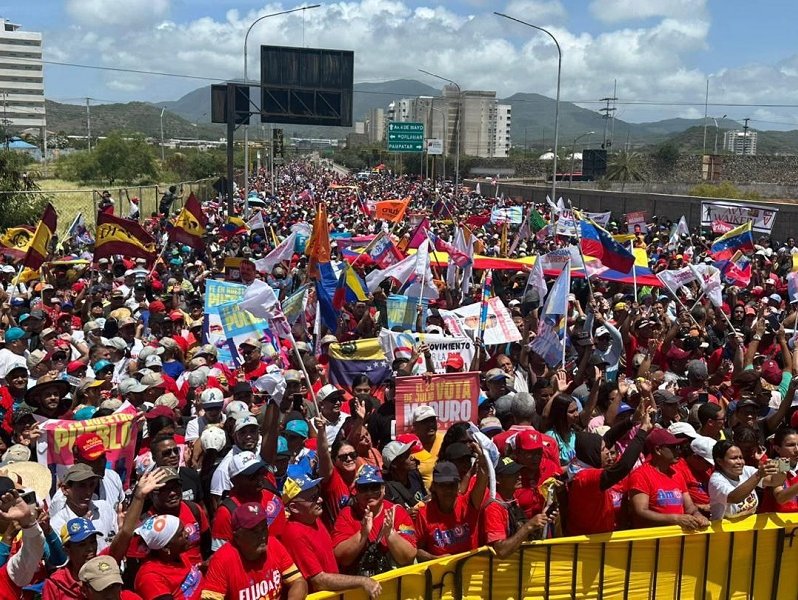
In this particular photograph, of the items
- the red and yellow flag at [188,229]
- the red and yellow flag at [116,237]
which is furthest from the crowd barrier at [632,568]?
the red and yellow flag at [188,229]

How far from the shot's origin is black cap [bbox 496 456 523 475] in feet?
14.8

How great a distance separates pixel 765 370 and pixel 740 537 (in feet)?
12.3

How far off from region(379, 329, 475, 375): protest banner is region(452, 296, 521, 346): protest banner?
3.04 feet

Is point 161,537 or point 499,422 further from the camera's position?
point 499,422

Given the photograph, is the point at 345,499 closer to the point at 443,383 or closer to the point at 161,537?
the point at 161,537

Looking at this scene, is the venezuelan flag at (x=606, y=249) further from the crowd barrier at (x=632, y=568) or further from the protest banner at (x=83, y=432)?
the protest banner at (x=83, y=432)

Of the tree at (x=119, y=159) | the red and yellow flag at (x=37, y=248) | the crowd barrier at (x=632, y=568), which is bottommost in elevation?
the crowd barrier at (x=632, y=568)

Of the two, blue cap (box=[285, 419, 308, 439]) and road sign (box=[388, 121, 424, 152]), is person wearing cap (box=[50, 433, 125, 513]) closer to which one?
blue cap (box=[285, 419, 308, 439])

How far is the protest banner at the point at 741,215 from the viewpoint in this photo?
56.7ft

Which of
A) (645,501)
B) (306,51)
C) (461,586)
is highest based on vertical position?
(306,51)

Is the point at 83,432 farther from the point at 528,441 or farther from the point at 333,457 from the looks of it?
the point at 528,441

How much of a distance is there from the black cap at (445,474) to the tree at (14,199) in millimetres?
22108

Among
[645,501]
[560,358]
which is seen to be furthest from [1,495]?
[560,358]

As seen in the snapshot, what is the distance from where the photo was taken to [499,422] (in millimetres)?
6348
